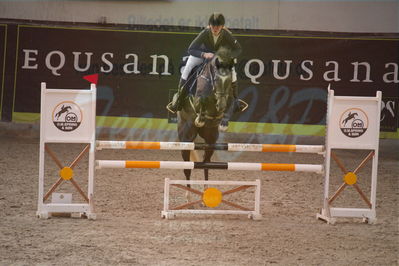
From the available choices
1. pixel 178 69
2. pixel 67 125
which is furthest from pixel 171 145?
pixel 178 69

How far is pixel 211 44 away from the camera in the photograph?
670 cm

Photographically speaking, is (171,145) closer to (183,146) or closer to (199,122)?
(183,146)

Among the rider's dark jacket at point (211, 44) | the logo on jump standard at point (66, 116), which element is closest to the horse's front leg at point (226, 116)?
the rider's dark jacket at point (211, 44)

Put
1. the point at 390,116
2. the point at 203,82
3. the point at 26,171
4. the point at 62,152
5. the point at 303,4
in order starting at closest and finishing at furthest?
the point at 203,82, the point at 26,171, the point at 62,152, the point at 390,116, the point at 303,4

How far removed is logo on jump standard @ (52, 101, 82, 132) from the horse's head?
1.36 metres

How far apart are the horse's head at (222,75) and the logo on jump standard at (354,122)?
135 centimetres

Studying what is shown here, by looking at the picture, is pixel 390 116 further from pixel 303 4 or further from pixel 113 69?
pixel 113 69

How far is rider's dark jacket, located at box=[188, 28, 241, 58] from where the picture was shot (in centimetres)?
666

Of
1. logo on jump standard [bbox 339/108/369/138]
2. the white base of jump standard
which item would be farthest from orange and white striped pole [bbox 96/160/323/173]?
logo on jump standard [bbox 339/108/369/138]

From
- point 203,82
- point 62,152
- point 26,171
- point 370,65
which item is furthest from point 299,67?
point 203,82

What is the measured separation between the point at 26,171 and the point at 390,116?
21.9ft

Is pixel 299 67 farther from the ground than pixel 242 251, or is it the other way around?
pixel 299 67

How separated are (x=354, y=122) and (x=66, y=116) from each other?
2824 mm

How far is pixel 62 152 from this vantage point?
11.3m
